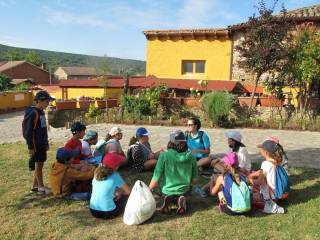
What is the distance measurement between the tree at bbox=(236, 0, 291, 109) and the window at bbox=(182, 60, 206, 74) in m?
5.85

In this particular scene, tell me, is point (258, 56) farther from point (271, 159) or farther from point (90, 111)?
point (271, 159)

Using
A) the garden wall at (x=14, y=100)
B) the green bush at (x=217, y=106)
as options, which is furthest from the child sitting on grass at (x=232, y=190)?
the garden wall at (x=14, y=100)

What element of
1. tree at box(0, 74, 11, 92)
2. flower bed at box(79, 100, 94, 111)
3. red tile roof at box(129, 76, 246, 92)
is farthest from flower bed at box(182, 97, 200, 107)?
tree at box(0, 74, 11, 92)

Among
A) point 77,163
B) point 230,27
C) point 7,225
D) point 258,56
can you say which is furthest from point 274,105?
point 7,225

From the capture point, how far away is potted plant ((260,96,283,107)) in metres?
16.8

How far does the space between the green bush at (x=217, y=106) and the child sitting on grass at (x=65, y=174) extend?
9.00 m

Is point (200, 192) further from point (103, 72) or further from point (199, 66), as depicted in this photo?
point (103, 72)

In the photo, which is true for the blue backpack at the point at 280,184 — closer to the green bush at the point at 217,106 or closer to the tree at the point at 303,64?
the green bush at the point at 217,106

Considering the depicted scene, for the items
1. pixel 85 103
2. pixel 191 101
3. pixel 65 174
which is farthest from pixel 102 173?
pixel 85 103

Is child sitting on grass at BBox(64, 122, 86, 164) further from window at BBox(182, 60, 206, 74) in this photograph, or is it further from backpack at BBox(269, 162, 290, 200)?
window at BBox(182, 60, 206, 74)

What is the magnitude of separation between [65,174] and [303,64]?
37.9 ft

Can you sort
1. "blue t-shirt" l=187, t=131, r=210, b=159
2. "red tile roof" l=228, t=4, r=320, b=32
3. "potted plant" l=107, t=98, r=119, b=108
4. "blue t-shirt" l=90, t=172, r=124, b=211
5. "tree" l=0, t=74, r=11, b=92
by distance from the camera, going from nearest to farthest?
1. "blue t-shirt" l=90, t=172, r=124, b=211
2. "blue t-shirt" l=187, t=131, r=210, b=159
3. "red tile roof" l=228, t=4, r=320, b=32
4. "potted plant" l=107, t=98, r=119, b=108
5. "tree" l=0, t=74, r=11, b=92

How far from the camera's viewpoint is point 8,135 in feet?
50.0

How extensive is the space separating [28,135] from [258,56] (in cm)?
1164
